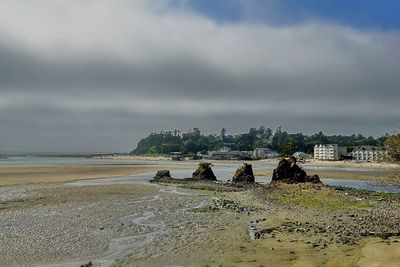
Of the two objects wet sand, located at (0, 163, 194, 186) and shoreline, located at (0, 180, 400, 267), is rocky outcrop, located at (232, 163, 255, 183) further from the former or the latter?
shoreline, located at (0, 180, 400, 267)

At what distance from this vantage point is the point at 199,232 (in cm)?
2222

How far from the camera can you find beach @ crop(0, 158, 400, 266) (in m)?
16.4

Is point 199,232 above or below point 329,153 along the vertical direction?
below

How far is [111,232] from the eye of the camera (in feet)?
74.7

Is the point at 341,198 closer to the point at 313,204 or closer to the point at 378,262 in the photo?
the point at 313,204

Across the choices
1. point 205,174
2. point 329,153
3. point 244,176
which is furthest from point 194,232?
point 329,153

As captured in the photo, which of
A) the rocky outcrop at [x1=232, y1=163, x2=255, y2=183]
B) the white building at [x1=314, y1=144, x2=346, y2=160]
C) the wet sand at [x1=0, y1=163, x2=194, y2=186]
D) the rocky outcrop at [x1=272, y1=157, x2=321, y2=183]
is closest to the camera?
the rocky outcrop at [x1=272, y1=157, x2=321, y2=183]

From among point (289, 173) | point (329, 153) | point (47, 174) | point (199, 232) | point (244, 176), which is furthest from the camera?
point (329, 153)

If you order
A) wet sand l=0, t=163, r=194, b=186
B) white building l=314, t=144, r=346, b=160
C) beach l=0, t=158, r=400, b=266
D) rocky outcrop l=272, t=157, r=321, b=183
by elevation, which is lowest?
beach l=0, t=158, r=400, b=266

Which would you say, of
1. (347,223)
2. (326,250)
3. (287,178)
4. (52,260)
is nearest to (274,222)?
(347,223)

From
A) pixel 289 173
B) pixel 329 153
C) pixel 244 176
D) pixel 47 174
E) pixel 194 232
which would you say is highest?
pixel 329 153

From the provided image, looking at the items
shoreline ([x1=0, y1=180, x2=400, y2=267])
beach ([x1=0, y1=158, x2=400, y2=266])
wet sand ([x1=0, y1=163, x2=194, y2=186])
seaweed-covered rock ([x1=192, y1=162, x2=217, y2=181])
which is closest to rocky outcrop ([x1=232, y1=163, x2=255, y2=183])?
seaweed-covered rock ([x1=192, y1=162, x2=217, y2=181])

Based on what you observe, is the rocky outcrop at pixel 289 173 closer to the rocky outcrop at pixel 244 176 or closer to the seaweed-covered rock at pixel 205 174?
the rocky outcrop at pixel 244 176

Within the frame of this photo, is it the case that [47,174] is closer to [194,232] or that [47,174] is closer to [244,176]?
[244,176]
